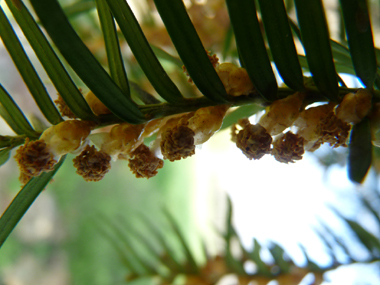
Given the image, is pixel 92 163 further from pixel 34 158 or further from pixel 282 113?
pixel 282 113

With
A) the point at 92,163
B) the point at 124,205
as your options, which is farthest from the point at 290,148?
the point at 124,205

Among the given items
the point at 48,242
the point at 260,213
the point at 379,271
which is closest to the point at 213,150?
the point at 260,213

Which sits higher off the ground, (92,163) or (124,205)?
(92,163)

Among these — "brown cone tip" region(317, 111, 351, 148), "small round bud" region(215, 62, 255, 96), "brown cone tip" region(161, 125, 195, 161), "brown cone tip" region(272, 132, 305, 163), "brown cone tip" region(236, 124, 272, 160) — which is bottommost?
"brown cone tip" region(272, 132, 305, 163)

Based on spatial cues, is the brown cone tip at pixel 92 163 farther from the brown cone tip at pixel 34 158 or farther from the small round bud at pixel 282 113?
the small round bud at pixel 282 113

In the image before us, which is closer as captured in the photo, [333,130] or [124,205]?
[333,130]

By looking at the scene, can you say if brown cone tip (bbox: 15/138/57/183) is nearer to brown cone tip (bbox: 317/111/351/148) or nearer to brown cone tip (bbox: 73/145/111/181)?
brown cone tip (bbox: 73/145/111/181)

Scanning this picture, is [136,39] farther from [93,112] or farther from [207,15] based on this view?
[207,15]

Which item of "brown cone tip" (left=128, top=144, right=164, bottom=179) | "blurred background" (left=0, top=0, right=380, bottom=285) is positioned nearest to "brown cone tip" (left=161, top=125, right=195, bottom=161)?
"brown cone tip" (left=128, top=144, right=164, bottom=179)

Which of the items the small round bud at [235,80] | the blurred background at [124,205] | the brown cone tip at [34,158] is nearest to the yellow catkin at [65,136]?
the brown cone tip at [34,158]
